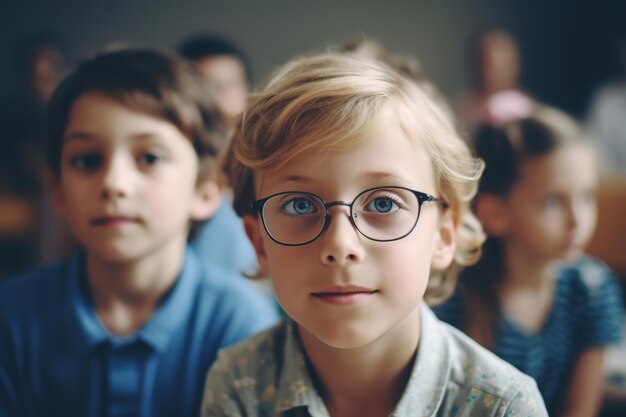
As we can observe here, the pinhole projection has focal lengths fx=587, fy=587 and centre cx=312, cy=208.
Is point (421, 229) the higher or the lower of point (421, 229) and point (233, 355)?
the higher

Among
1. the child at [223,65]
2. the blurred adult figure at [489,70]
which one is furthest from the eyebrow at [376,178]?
the blurred adult figure at [489,70]

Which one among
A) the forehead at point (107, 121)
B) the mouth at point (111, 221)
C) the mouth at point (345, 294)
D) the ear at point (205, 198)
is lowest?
the mouth at point (345, 294)

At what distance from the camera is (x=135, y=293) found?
1.21m

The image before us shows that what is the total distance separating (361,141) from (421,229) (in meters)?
0.15

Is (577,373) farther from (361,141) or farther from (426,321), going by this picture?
(361,141)

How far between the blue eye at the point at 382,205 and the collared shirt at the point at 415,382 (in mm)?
222

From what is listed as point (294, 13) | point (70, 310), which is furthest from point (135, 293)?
point (294, 13)

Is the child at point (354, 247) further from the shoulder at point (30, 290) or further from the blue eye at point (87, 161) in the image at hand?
the shoulder at point (30, 290)

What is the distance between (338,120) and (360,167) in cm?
7

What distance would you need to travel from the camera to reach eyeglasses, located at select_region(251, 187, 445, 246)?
0.75 metres

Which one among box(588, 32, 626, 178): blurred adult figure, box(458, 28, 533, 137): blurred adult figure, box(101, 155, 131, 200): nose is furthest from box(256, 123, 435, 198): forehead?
box(588, 32, 626, 178): blurred adult figure

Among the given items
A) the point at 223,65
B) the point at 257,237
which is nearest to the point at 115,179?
the point at 257,237

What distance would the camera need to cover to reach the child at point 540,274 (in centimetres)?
121

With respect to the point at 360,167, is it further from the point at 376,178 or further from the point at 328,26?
the point at 328,26
